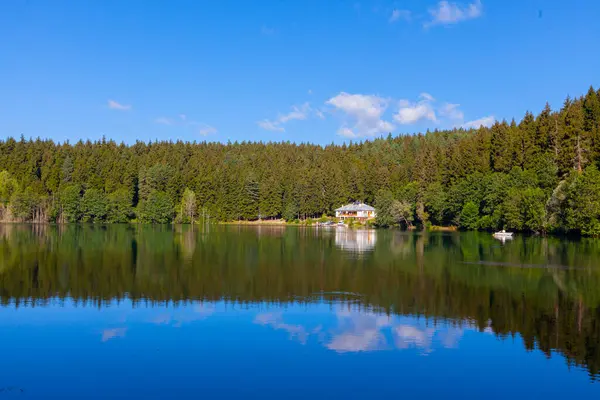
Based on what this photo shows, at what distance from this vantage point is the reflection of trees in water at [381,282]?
20.1m

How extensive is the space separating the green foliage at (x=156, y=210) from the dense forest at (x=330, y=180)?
1.03 ft

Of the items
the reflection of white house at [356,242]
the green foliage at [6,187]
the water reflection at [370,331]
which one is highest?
the green foliage at [6,187]

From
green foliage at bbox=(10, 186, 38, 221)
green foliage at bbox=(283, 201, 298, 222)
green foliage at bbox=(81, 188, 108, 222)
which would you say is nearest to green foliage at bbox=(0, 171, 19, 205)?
green foliage at bbox=(10, 186, 38, 221)

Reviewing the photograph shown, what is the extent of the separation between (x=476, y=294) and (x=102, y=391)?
1781 cm

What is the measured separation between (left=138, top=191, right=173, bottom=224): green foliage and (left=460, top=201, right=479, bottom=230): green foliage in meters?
74.7

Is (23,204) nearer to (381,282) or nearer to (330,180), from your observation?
(330,180)

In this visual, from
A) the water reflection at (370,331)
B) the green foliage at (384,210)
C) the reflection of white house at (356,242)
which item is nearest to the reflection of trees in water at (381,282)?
the water reflection at (370,331)

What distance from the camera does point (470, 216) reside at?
95.1 m

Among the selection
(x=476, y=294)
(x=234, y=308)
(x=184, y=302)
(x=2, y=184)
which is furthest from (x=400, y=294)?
(x=2, y=184)

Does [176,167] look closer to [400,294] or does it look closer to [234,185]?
[234,185]

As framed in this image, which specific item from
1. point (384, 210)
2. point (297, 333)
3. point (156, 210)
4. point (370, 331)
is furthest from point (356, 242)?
point (156, 210)

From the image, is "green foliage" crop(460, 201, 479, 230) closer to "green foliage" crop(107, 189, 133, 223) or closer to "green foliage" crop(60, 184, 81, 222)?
"green foliage" crop(107, 189, 133, 223)

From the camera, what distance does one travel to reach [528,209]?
76.6m

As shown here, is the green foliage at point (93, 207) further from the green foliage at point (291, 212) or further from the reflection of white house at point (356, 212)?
the reflection of white house at point (356, 212)
